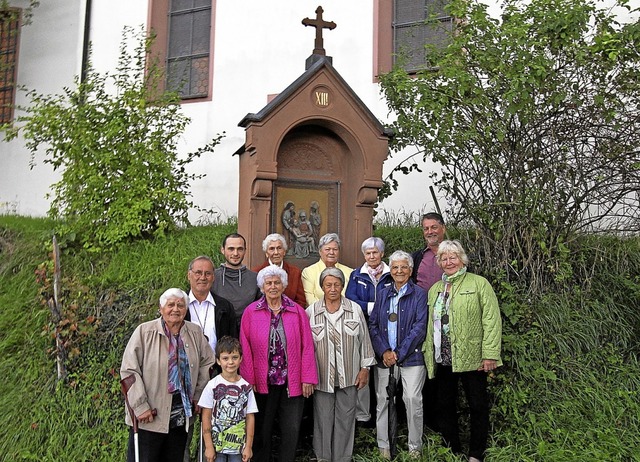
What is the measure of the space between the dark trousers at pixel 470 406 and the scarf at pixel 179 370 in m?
1.87

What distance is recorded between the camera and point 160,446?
408 centimetres

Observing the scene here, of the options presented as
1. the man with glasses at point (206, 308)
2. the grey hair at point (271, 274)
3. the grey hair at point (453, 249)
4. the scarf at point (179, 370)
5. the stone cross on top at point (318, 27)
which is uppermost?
the stone cross on top at point (318, 27)

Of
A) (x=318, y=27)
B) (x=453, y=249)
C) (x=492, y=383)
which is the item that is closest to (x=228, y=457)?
(x=453, y=249)

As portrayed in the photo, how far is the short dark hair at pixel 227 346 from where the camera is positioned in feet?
→ 13.7

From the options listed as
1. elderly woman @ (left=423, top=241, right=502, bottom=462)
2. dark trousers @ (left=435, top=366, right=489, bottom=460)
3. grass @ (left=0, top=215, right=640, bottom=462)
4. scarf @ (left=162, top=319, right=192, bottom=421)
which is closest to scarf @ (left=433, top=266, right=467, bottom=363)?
elderly woman @ (left=423, top=241, right=502, bottom=462)

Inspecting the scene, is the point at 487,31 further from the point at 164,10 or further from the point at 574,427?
the point at 164,10

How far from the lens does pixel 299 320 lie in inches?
183

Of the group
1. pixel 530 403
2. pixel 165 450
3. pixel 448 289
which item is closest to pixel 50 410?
pixel 165 450

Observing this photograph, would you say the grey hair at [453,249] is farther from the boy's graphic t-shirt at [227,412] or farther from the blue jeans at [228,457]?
the blue jeans at [228,457]

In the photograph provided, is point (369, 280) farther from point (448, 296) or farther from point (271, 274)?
point (271, 274)

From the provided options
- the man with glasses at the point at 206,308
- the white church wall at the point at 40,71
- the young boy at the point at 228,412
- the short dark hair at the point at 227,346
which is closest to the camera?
the young boy at the point at 228,412

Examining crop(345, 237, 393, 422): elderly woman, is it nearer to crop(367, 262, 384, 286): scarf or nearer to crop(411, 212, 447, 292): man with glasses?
crop(367, 262, 384, 286): scarf

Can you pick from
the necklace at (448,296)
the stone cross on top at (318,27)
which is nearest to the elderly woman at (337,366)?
the necklace at (448,296)

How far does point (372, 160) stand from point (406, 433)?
2554 millimetres
